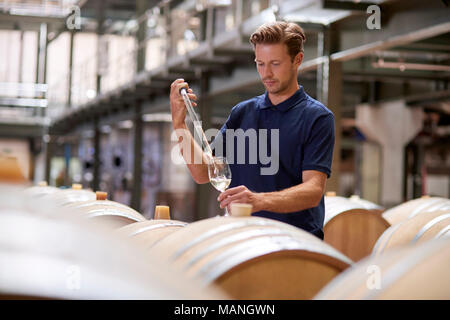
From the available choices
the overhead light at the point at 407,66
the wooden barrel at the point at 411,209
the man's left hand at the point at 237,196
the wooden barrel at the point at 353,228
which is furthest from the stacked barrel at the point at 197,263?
the overhead light at the point at 407,66

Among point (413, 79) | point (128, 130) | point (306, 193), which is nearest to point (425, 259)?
point (306, 193)

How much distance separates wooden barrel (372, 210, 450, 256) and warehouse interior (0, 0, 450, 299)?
1.60 m

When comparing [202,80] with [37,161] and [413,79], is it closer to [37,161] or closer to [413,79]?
[413,79]

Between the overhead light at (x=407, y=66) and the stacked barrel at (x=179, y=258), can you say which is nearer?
the stacked barrel at (x=179, y=258)

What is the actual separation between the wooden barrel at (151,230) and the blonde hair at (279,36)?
826mm

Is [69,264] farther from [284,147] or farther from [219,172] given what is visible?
[284,147]

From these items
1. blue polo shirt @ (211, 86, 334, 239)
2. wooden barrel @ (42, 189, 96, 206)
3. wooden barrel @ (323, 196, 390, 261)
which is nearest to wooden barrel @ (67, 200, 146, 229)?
blue polo shirt @ (211, 86, 334, 239)

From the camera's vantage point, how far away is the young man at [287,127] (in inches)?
106

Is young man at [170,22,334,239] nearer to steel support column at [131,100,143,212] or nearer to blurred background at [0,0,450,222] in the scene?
blurred background at [0,0,450,222]

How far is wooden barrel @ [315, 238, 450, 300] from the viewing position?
141 centimetres

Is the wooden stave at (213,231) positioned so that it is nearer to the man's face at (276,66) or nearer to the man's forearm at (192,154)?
the man's forearm at (192,154)

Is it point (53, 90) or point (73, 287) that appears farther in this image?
point (53, 90)

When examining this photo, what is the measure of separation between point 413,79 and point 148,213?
10326mm

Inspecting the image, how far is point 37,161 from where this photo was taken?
3444 cm
